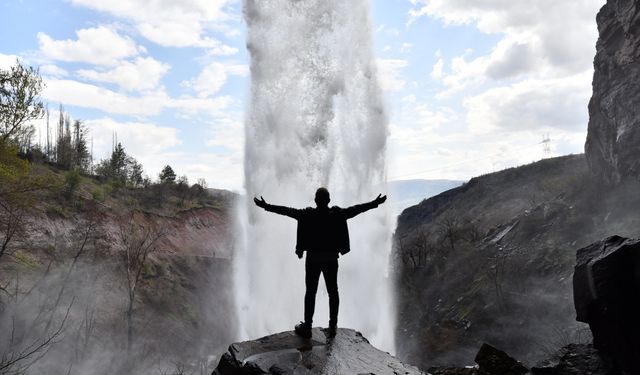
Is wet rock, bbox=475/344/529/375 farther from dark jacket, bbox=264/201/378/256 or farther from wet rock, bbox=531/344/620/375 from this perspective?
dark jacket, bbox=264/201/378/256

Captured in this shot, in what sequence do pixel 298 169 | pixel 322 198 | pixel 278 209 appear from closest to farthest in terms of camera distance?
pixel 278 209 < pixel 322 198 < pixel 298 169

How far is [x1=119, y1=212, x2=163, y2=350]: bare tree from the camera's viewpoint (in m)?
28.4

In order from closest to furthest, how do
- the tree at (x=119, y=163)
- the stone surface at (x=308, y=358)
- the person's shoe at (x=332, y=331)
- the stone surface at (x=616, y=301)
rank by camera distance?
1. the stone surface at (x=308, y=358)
2. the stone surface at (x=616, y=301)
3. the person's shoe at (x=332, y=331)
4. the tree at (x=119, y=163)

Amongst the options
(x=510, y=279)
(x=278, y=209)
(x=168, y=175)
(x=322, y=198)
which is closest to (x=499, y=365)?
(x=322, y=198)

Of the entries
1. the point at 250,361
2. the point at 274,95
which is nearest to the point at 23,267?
the point at 274,95

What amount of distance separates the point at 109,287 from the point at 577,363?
30.9 m

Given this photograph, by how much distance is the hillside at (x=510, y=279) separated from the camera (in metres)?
27.9

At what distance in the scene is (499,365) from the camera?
24.3ft

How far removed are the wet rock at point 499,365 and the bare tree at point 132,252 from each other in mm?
24236

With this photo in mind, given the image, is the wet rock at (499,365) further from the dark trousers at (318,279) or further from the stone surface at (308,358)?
the dark trousers at (318,279)

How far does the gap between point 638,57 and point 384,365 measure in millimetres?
31774

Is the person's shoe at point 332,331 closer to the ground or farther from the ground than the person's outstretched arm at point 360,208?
closer to the ground

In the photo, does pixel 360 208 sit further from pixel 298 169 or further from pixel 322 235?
pixel 298 169

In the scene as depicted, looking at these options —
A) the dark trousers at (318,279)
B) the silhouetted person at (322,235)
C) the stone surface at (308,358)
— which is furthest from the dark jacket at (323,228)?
the stone surface at (308,358)
